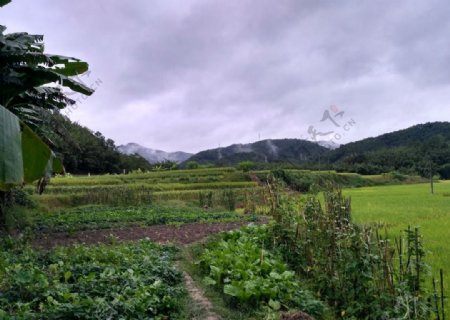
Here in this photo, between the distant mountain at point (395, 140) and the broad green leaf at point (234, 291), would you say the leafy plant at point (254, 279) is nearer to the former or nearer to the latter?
the broad green leaf at point (234, 291)

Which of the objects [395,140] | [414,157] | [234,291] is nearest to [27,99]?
[234,291]

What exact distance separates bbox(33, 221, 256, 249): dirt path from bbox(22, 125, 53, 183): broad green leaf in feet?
21.6

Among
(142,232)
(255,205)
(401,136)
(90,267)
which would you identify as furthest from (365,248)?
(401,136)

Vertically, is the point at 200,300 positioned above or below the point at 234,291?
below

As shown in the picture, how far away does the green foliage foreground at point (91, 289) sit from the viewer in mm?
4023

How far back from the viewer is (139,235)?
11523 mm

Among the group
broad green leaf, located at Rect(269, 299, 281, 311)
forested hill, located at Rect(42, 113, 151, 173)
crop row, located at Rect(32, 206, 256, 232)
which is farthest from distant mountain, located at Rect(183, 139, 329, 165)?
broad green leaf, located at Rect(269, 299, 281, 311)

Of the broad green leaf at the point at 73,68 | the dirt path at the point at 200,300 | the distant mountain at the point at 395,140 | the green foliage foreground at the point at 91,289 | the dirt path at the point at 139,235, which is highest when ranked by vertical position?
the distant mountain at the point at 395,140

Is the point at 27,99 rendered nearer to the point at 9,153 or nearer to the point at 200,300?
the point at 200,300

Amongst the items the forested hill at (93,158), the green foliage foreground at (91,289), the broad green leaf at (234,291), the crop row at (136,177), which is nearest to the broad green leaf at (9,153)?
the green foliage foreground at (91,289)

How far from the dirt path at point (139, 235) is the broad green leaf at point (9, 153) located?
7.09 m

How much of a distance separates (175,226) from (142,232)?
157 centimetres

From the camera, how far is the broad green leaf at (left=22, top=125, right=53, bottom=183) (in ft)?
11.2

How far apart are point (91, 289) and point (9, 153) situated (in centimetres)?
248
